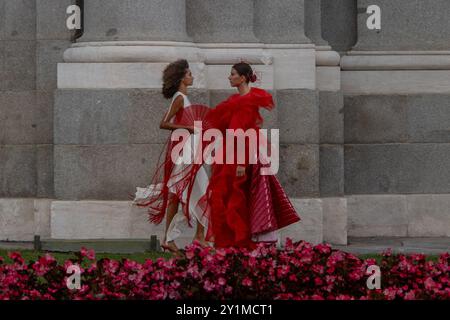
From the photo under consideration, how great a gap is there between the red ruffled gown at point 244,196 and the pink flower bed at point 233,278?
252 cm

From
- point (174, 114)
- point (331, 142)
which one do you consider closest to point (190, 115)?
point (174, 114)

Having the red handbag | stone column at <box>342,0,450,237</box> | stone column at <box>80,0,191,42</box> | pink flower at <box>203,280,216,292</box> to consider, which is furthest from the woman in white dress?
pink flower at <box>203,280,216,292</box>

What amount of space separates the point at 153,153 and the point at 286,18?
7.45 feet

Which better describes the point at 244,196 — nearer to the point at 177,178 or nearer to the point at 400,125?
the point at 177,178

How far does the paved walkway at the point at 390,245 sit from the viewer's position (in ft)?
51.4

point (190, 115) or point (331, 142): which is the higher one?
point (190, 115)

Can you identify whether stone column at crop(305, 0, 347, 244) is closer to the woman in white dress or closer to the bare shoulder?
the woman in white dress

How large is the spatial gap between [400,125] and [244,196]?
15.6ft

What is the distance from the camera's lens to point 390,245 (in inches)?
651

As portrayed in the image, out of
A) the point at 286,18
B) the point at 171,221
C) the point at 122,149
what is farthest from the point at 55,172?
the point at 286,18

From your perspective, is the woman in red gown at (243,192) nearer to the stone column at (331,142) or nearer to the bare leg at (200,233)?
the bare leg at (200,233)

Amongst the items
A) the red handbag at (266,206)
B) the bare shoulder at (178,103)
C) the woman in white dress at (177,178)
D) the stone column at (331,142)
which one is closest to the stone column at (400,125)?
the stone column at (331,142)

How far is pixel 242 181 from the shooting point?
13.4 metres
